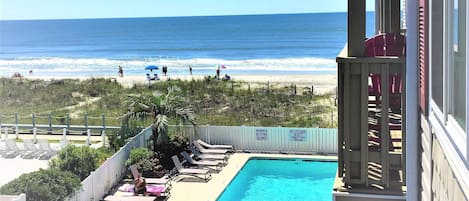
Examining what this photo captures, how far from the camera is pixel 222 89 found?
29.1 m

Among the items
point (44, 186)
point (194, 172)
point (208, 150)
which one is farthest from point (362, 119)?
point (208, 150)

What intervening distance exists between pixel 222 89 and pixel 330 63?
1411 cm

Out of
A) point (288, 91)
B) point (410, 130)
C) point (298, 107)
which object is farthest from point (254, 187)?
point (288, 91)

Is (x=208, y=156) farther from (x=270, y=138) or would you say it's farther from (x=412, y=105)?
(x=412, y=105)

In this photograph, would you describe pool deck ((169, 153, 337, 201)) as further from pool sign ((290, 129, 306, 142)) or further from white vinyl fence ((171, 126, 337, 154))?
pool sign ((290, 129, 306, 142))

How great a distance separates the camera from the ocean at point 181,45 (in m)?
42.7

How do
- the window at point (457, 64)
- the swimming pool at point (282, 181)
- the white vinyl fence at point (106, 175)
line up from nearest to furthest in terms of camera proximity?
the window at point (457, 64)
the white vinyl fence at point (106, 175)
the swimming pool at point (282, 181)

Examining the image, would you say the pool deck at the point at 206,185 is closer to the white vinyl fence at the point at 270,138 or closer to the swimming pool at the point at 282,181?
the swimming pool at the point at 282,181

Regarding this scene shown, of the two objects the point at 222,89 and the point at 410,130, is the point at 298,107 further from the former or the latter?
the point at 410,130

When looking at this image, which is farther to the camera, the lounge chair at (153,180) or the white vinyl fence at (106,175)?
the lounge chair at (153,180)

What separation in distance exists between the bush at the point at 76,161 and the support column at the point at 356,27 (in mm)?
8305

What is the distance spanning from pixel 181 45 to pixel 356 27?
50.0 metres

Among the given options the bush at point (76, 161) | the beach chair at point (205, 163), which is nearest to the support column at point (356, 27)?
the bush at point (76, 161)

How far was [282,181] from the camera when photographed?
12820 millimetres
